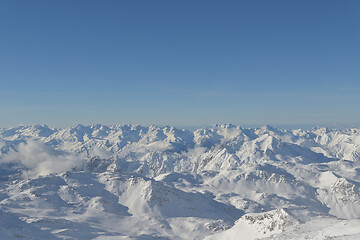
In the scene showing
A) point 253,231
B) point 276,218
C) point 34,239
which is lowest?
point 34,239

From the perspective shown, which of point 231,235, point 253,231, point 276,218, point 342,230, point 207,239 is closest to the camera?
point 342,230

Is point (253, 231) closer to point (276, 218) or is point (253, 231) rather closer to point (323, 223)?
point (276, 218)

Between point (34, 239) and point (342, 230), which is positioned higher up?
point (342, 230)

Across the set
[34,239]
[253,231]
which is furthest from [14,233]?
[253,231]

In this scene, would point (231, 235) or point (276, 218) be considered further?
point (231, 235)

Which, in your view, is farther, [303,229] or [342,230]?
[303,229]

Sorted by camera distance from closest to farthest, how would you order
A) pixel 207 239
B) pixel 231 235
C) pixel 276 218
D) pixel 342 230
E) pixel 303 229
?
1. pixel 342 230
2. pixel 303 229
3. pixel 276 218
4. pixel 231 235
5. pixel 207 239

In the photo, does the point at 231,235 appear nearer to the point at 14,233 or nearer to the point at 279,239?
the point at 279,239

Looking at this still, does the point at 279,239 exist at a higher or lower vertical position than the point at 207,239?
higher

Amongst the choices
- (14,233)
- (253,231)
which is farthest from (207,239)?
(14,233)
